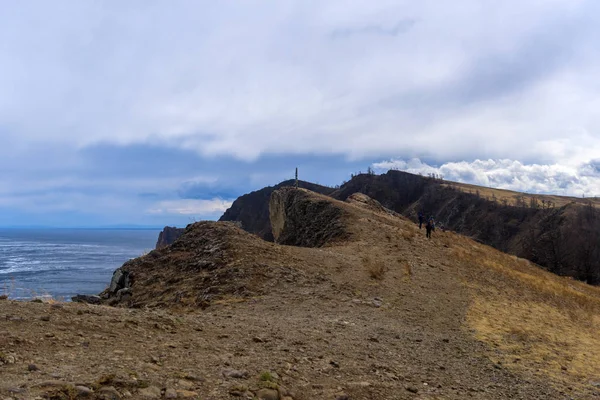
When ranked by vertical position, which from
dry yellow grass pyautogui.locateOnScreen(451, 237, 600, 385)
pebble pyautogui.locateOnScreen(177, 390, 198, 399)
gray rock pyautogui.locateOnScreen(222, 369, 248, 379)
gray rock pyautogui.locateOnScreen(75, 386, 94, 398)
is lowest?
dry yellow grass pyautogui.locateOnScreen(451, 237, 600, 385)

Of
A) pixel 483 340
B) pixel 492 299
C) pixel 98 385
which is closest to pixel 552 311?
pixel 492 299

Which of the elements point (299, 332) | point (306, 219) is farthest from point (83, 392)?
point (306, 219)

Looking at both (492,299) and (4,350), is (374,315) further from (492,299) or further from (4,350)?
(4,350)

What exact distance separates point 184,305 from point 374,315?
5130mm

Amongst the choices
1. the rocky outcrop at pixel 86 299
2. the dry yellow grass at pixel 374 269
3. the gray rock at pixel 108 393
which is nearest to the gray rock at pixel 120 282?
the rocky outcrop at pixel 86 299

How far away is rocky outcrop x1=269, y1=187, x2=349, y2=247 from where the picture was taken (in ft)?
79.8

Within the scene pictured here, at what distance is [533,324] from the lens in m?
11.7

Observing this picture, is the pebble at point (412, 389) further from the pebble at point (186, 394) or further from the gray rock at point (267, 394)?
the pebble at point (186, 394)

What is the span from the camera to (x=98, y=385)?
3932mm

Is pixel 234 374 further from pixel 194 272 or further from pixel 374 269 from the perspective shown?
pixel 374 269

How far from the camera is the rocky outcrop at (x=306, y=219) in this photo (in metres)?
24.3

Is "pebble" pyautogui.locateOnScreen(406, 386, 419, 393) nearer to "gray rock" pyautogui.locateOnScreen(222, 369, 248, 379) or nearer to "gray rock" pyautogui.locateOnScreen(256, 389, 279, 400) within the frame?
"gray rock" pyautogui.locateOnScreen(256, 389, 279, 400)

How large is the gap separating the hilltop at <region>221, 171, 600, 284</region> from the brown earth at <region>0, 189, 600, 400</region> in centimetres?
4301

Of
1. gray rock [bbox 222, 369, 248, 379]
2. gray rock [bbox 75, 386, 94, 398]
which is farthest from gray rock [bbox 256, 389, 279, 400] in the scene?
gray rock [bbox 75, 386, 94, 398]
